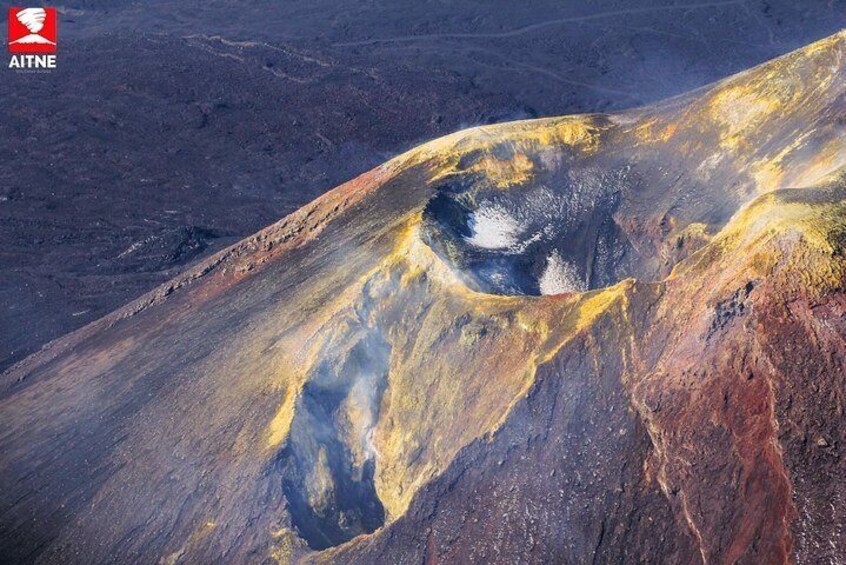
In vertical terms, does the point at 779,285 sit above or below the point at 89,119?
above

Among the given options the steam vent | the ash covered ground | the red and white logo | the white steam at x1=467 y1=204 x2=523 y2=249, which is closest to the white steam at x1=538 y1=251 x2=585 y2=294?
the steam vent

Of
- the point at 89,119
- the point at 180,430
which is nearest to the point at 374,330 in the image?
the point at 180,430

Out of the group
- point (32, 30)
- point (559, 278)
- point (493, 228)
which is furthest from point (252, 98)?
point (559, 278)

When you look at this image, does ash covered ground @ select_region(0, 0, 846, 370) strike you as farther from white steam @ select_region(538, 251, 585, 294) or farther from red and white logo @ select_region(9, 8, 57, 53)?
white steam @ select_region(538, 251, 585, 294)

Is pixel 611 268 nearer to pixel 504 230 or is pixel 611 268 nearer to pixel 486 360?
pixel 504 230

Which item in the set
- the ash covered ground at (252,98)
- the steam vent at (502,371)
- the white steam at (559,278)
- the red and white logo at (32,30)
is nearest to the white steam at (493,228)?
the steam vent at (502,371)
